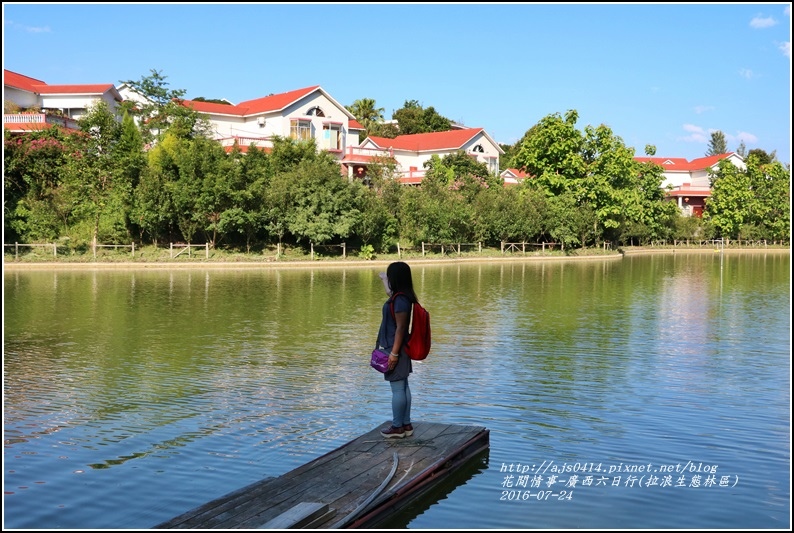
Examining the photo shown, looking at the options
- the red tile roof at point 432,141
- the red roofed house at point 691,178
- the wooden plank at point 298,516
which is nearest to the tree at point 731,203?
the red roofed house at point 691,178

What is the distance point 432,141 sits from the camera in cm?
6550

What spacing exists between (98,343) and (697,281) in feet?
83.8

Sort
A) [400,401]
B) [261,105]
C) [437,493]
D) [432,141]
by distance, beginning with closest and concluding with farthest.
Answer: [437,493], [400,401], [261,105], [432,141]

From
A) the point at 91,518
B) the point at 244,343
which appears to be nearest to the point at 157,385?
the point at 244,343

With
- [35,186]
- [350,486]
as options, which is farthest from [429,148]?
[350,486]

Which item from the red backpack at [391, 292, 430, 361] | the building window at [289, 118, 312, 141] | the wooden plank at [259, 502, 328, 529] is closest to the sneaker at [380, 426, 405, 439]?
the red backpack at [391, 292, 430, 361]

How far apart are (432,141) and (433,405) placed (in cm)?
5607

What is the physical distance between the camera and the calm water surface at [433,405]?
7.30m

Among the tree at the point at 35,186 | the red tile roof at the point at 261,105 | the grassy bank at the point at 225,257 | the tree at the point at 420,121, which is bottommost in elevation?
the grassy bank at the point at 225,257

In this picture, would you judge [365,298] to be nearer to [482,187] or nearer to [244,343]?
[244,343]

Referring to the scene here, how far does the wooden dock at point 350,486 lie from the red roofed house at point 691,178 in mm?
75625

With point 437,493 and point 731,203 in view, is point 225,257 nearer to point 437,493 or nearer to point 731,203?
point 437,493

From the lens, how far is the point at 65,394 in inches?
446

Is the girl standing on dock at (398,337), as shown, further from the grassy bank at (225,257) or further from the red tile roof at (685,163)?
the red tile roof at (685,163)
